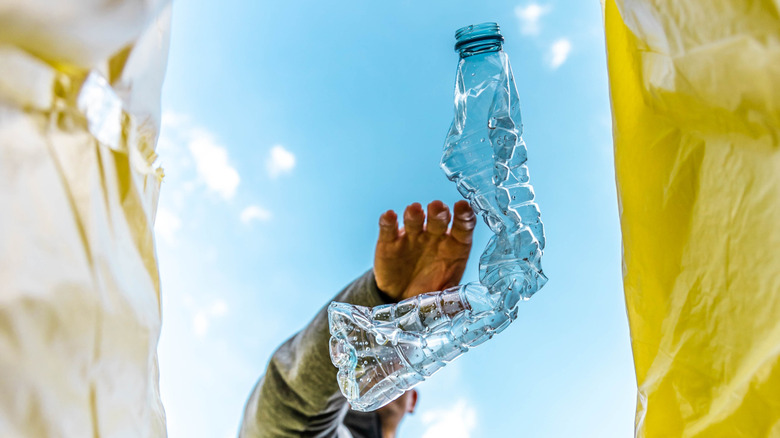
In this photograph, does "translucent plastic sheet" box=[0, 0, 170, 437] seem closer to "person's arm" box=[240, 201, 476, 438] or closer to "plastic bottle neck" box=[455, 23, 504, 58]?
"plastic bottle neck" box=[455, 23, 504, 58]

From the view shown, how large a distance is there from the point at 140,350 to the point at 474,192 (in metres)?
0.34

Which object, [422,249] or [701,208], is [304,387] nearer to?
[422,249]

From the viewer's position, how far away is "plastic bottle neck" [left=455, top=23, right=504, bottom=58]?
0.52m

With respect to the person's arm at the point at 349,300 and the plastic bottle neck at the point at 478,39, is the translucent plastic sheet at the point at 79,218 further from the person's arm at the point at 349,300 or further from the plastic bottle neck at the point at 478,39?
the person's arm at the point at 349,300

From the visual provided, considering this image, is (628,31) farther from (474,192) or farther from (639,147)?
(474,192)

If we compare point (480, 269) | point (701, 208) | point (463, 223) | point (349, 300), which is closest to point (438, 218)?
point (463, 223)

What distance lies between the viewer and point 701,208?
13.1 inches

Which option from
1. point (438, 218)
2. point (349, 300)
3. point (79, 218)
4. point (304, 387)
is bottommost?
point (304, 387)

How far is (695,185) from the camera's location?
1.11ft

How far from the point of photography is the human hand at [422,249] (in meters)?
0.95

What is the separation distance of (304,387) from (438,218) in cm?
45

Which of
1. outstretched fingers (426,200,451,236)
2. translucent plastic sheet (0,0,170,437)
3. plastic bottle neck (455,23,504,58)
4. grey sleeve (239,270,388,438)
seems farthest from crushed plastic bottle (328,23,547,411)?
grey sleeve (239,270,388,438)

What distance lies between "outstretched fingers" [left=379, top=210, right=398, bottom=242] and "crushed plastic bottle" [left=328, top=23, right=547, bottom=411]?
0.38 meters

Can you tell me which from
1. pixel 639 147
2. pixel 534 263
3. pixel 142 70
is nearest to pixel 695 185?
pixel 639 147
